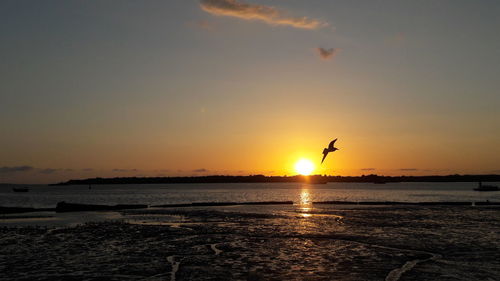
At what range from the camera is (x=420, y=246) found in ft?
101

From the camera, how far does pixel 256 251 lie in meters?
28.9

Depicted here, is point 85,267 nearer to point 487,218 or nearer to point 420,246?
point 420,246

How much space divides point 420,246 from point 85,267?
Answer: 2089 cm

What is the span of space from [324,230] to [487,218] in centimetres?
2148

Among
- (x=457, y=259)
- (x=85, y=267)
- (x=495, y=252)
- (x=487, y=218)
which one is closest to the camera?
(x=85, y=267)

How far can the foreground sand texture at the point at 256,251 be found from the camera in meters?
22.5

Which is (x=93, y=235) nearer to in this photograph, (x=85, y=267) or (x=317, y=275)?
(x=85, y=267)

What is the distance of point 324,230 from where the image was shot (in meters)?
39.6

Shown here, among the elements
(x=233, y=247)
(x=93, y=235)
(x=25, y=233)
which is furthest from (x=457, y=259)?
(x=25, y=233)

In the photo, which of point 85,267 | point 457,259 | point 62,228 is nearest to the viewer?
point 85,267

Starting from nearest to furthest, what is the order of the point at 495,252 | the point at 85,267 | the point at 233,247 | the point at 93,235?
the point at 85,267
the point at 495,252
the point at 233,247
the point at 93,235

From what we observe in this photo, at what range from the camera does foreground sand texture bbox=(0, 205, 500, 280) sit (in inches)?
885

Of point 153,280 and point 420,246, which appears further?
point 420,246

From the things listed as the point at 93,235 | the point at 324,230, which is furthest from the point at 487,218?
the point at 93,235
